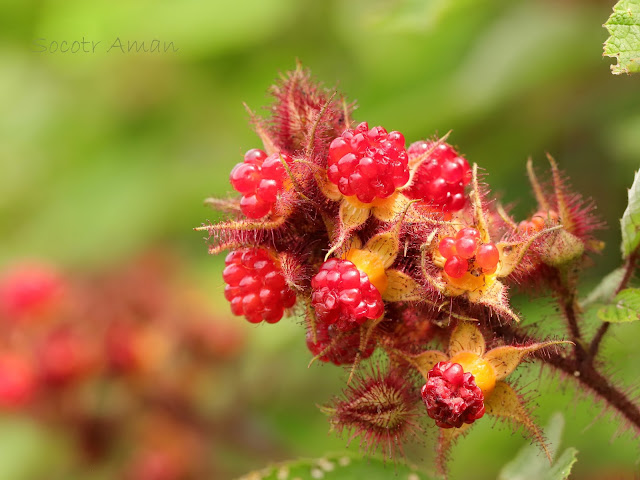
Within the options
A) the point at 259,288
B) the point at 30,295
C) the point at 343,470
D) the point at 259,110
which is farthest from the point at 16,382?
the point at 259,288

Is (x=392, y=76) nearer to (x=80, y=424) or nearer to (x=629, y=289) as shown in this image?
(x=80, y=424)

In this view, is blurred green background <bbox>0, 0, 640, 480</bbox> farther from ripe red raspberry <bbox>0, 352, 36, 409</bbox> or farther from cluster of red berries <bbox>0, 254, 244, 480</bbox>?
ripe red raspberry <bbox>0, 352, 36, 409</bbox>

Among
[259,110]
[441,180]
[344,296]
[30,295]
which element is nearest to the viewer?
[344,296]

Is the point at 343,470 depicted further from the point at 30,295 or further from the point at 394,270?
the point at 30,295

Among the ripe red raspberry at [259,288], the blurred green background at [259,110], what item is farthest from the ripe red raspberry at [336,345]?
the blurred green background at [259,110]

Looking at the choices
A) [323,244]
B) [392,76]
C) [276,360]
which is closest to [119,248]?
[276,360]

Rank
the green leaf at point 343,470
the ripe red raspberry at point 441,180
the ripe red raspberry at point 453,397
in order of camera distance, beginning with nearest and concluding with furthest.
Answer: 1. the ripe red raspberry at point 453,397
2. the ripe red raspberry at point 441,180
3. the green leaf at point 343,470

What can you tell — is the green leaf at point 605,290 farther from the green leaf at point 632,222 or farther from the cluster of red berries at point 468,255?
the cluster of red berries at point 468,255
